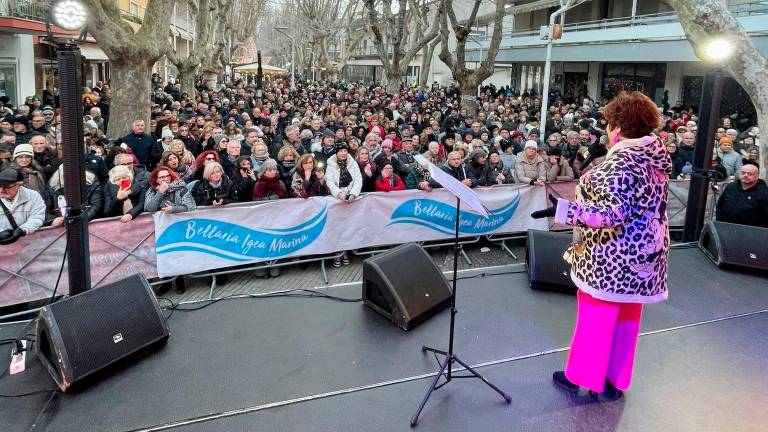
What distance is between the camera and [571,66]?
32.6 metres

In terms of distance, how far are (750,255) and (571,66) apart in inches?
1146

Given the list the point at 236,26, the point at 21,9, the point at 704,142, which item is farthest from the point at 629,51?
the point at 236,26

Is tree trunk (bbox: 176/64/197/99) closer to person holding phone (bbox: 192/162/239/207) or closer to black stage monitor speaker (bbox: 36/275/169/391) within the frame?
person holding phone (bbox: 192/162/239/207)

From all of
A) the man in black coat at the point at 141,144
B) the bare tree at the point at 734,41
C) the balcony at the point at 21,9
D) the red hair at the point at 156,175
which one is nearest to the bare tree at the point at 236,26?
the balcony at the point at 21,9

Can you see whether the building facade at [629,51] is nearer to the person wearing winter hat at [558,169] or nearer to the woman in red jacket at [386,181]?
the person wearing winter hat at [558,169]

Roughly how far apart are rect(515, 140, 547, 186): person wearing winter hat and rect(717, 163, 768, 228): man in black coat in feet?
8.00

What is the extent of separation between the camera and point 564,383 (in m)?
3.62

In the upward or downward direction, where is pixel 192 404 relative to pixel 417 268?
downward

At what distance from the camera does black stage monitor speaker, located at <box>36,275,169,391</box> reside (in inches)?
141

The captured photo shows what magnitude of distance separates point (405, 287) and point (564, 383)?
→ 1.43 m

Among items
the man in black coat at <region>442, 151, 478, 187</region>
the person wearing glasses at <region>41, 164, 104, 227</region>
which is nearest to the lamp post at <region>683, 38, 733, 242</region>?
the man in black coat at <region>442, 151, 478, 187</region>

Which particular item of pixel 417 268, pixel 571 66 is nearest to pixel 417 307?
pixel 417 268

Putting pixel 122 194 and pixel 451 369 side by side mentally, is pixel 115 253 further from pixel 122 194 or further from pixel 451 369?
pixel 451 369

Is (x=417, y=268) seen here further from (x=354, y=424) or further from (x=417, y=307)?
(x=354, y=424)
